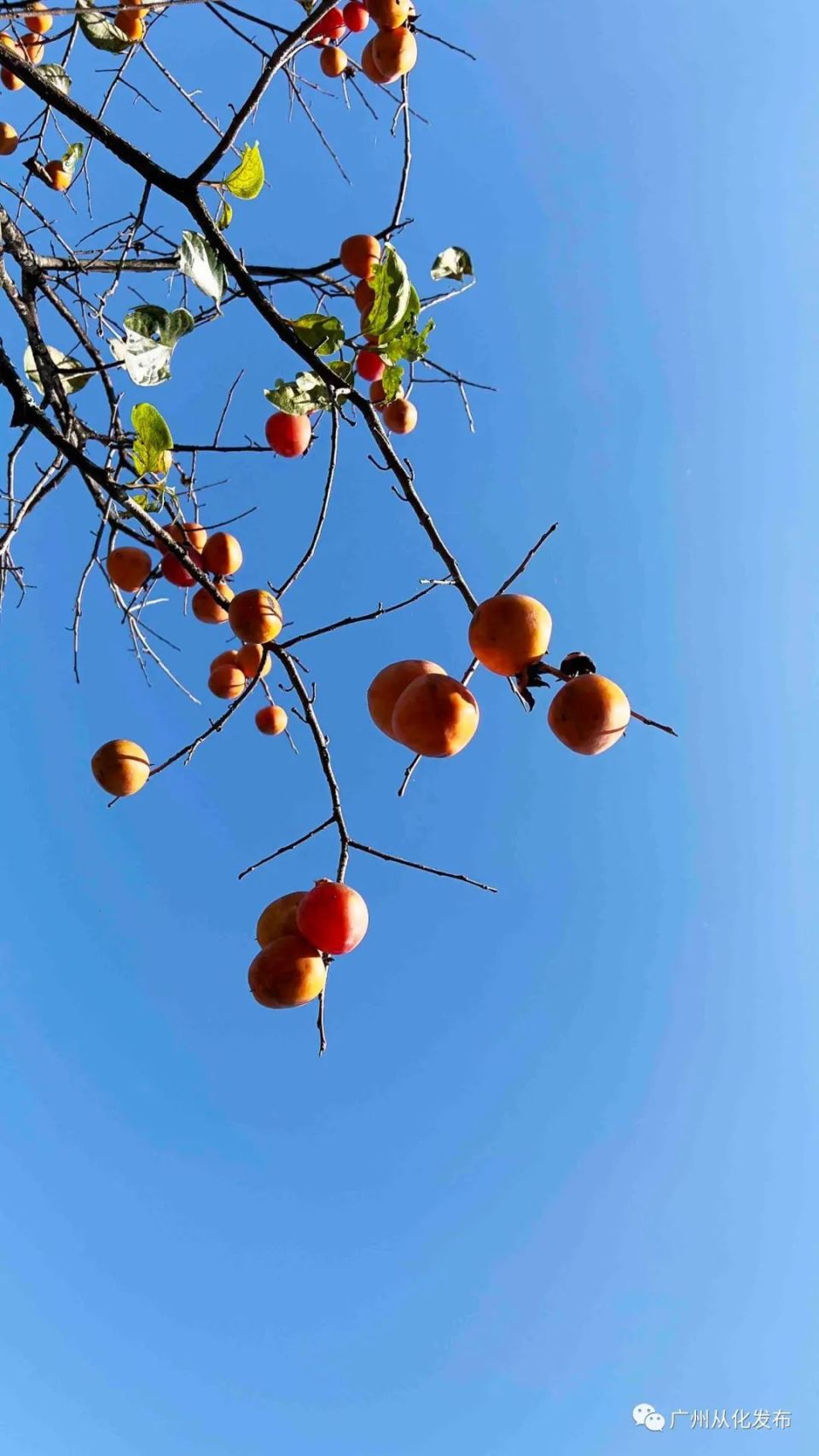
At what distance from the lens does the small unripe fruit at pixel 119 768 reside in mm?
2381

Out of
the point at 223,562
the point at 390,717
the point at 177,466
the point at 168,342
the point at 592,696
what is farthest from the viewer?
the point at 177,466

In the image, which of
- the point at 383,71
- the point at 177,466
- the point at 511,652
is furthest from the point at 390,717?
the point at 383,71

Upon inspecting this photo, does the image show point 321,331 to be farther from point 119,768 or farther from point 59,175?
point 59,175

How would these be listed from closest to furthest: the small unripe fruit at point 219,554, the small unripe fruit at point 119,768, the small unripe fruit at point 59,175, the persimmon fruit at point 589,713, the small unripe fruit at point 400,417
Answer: the persimmon fruit at point 589,713, the small unripe fruit at point 119,768, the small unripe fruit at point 219,554, the small unripe fruit at point 400,417, the small unripe fruit at point 59,175

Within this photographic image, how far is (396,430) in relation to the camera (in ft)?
10.9

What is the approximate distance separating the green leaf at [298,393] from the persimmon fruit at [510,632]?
110cm

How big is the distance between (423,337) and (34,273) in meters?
1.55

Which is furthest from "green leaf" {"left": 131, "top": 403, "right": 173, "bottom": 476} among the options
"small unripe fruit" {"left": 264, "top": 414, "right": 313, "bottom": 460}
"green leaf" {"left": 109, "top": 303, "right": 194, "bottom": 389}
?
"small unripe fruit" {"left": 264, "top": 414, "right": 313, "bottom": 460}

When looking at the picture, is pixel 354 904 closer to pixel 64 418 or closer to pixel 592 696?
pixel 592 696

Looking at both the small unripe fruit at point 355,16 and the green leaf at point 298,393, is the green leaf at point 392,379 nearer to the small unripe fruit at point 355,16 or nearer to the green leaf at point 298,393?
the green leaf at point 298,393

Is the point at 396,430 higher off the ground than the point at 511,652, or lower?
higher

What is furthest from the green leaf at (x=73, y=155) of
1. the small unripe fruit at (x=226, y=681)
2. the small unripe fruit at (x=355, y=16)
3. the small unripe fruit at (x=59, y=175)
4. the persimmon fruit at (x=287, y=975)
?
the persimmon fruit at (x=287, y=975)

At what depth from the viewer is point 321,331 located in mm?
2115

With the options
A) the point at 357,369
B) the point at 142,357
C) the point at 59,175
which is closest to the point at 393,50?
the point at 357,369
